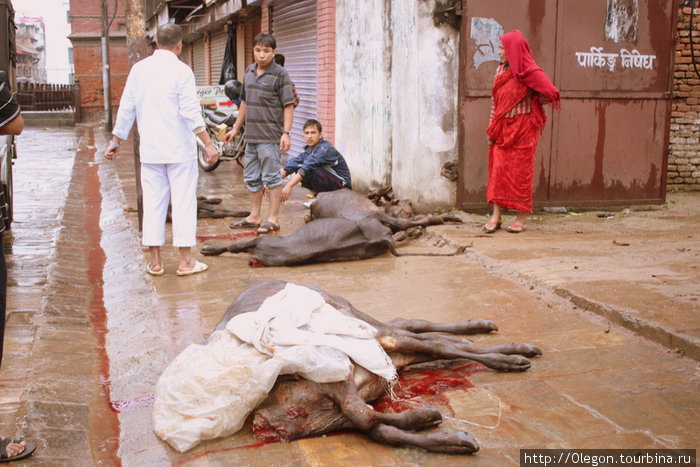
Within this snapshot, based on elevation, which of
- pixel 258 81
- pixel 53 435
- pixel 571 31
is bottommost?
pixel 53 435

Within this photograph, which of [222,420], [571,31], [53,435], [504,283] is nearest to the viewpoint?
[222,420]

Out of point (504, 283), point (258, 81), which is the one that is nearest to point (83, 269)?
point (258, 81)

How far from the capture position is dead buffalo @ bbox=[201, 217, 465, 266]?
20.1 ft

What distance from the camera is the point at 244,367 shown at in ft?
9.82

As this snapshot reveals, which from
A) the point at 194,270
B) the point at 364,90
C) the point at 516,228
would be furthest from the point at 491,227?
the point at 364,90

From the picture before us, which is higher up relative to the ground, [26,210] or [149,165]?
[149,165]

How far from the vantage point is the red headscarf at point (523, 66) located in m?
6.63

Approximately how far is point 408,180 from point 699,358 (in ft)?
15.6

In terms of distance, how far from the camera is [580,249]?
6230mm

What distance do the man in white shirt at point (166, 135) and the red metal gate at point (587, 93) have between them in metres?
3.10

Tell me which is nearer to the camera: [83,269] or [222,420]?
[222,420]

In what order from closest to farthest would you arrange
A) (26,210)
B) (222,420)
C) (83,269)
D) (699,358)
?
(222,420)
(699,358)
(83,269)
(26,210)

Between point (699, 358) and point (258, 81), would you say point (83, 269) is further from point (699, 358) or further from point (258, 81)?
point (699, 358)

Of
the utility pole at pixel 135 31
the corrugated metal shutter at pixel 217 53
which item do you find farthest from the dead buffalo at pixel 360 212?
the corrugated metal shutter at pixel 217 53
